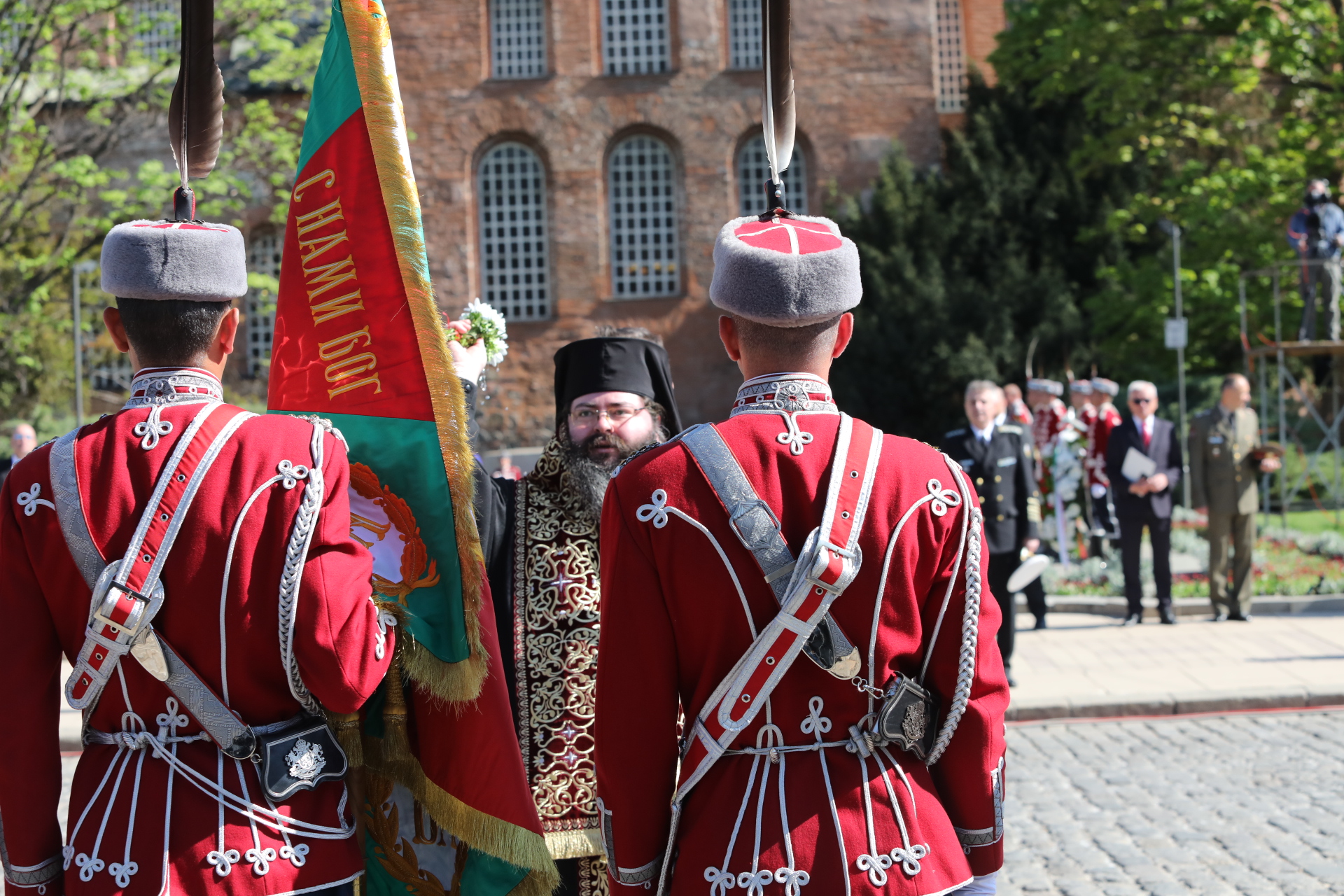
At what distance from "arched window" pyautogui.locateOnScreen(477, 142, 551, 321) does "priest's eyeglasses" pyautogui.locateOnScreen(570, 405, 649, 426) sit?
26.0 meters

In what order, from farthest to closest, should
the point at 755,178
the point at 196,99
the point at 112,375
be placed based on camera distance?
the point at 755,178, the point at 112,375, the point at 196,99

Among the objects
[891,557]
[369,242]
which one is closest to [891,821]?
[891,557]

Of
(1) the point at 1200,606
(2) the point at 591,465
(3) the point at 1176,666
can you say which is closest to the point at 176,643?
(2) the point at 591,465

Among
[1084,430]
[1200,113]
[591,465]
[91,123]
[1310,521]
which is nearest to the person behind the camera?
[591,465]

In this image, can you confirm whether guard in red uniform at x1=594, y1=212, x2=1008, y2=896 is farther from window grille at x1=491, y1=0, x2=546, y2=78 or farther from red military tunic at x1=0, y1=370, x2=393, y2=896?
window grille at x1=491, y1=0, x2=546, y2=78

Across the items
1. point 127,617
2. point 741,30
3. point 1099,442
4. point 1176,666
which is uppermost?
point 741,30

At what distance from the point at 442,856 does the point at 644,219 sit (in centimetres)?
2740

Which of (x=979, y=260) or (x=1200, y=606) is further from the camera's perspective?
(x=979, y=260)

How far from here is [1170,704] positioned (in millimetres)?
8367

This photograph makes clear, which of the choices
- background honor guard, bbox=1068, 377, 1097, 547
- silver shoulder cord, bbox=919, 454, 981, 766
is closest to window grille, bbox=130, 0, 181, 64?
background honor guard, bbox=1068, 377, 1097, 547

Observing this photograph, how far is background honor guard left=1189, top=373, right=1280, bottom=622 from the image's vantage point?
38.0 ft

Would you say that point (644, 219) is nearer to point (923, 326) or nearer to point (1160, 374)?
point (923, 326)

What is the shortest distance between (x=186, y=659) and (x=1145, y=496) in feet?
33.9

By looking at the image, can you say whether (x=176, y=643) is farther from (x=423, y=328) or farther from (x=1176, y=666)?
(x=1176, y=666)
